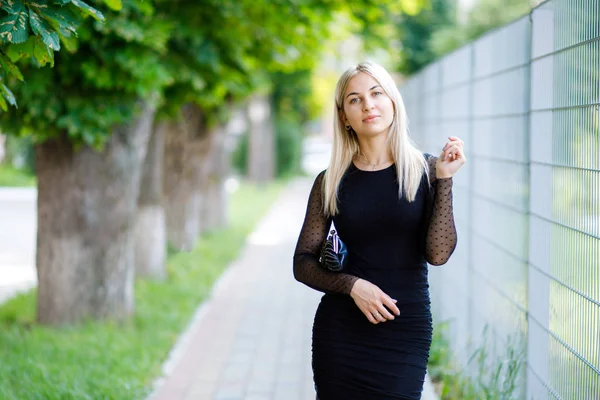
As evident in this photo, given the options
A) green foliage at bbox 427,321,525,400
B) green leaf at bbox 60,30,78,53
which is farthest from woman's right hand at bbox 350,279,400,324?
green leaf at bbox 60,30,78,53

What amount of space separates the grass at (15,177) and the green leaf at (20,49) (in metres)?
27.2

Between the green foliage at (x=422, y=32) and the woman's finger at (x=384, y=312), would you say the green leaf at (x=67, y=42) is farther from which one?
the green foliage at (x=422, y=32)

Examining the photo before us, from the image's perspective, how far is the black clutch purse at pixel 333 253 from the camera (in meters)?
3.12

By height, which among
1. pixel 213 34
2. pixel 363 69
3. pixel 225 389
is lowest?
pixel 225 389

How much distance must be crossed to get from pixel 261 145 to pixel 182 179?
54.6 feet

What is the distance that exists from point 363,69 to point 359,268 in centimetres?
74

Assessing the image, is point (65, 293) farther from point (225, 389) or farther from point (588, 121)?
point (588, 121)

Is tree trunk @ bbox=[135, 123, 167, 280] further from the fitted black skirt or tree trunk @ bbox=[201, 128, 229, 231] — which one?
the fitted black skirt

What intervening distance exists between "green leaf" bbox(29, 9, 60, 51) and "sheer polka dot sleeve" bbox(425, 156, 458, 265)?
5.04 feet

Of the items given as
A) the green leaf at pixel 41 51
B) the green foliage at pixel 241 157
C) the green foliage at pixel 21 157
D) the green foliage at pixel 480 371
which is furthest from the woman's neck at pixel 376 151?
the green foliage at pixel 241 157

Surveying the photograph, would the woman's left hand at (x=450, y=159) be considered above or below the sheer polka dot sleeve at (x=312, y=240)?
above

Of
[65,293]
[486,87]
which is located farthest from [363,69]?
[65,293]

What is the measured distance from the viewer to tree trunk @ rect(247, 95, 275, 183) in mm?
28984

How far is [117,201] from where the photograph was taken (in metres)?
7.51
